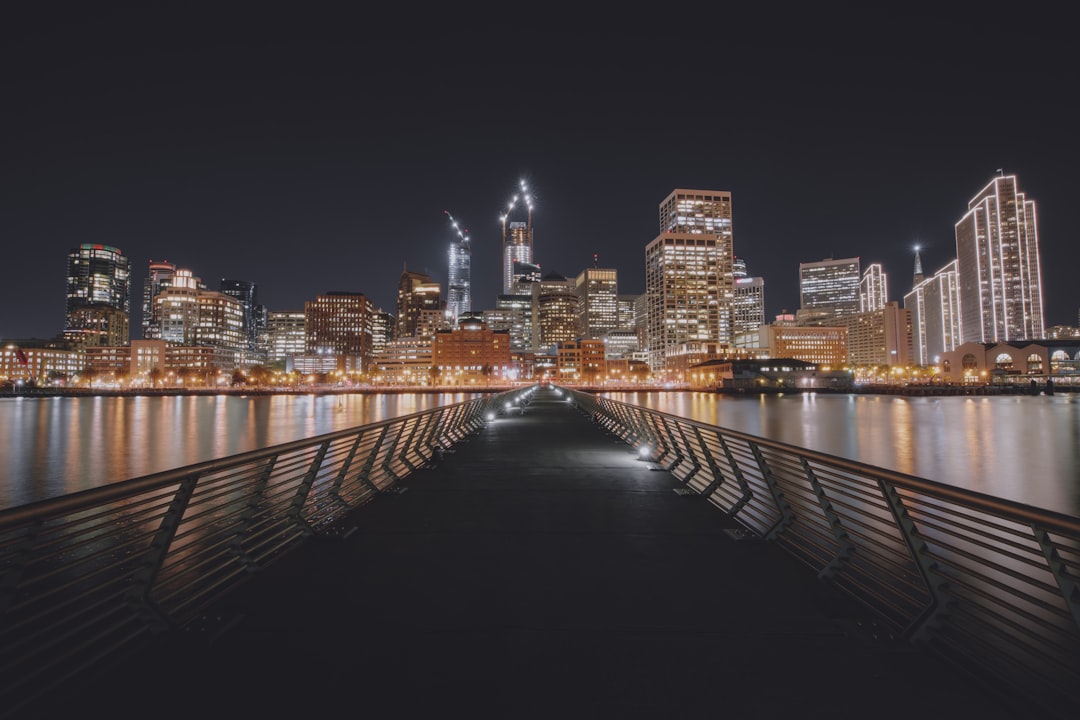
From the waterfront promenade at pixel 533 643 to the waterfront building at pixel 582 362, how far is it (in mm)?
180140

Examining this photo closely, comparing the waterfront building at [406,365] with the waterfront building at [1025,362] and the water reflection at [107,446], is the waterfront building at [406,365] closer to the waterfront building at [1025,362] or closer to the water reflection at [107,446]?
the water reflection at [107,446]

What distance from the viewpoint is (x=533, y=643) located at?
3703 mm

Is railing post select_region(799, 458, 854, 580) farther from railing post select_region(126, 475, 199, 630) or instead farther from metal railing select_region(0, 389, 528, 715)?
railing post select_region(126, 475, 199, 630)

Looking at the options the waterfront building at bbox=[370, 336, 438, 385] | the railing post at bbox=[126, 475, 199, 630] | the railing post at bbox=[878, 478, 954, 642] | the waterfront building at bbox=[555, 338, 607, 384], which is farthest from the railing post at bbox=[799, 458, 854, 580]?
the waterfront building at bbox=[555, 338, 607, 384]

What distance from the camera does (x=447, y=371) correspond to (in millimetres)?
180125

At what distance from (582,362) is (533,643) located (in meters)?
188

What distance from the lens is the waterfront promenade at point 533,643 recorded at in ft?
9.94

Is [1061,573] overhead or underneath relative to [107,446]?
overhead

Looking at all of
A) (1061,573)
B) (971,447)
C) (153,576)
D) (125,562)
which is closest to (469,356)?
(971,447)

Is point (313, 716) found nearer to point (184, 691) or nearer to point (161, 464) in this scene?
point (184, 691)

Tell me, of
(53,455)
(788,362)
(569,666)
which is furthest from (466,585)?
(788,362)

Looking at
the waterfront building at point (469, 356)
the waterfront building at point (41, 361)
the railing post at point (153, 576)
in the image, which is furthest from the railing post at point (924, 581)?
the waterfront building at point (41, 361)

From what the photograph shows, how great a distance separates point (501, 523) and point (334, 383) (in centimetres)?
20132

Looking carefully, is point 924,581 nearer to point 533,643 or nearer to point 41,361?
point 533,643
